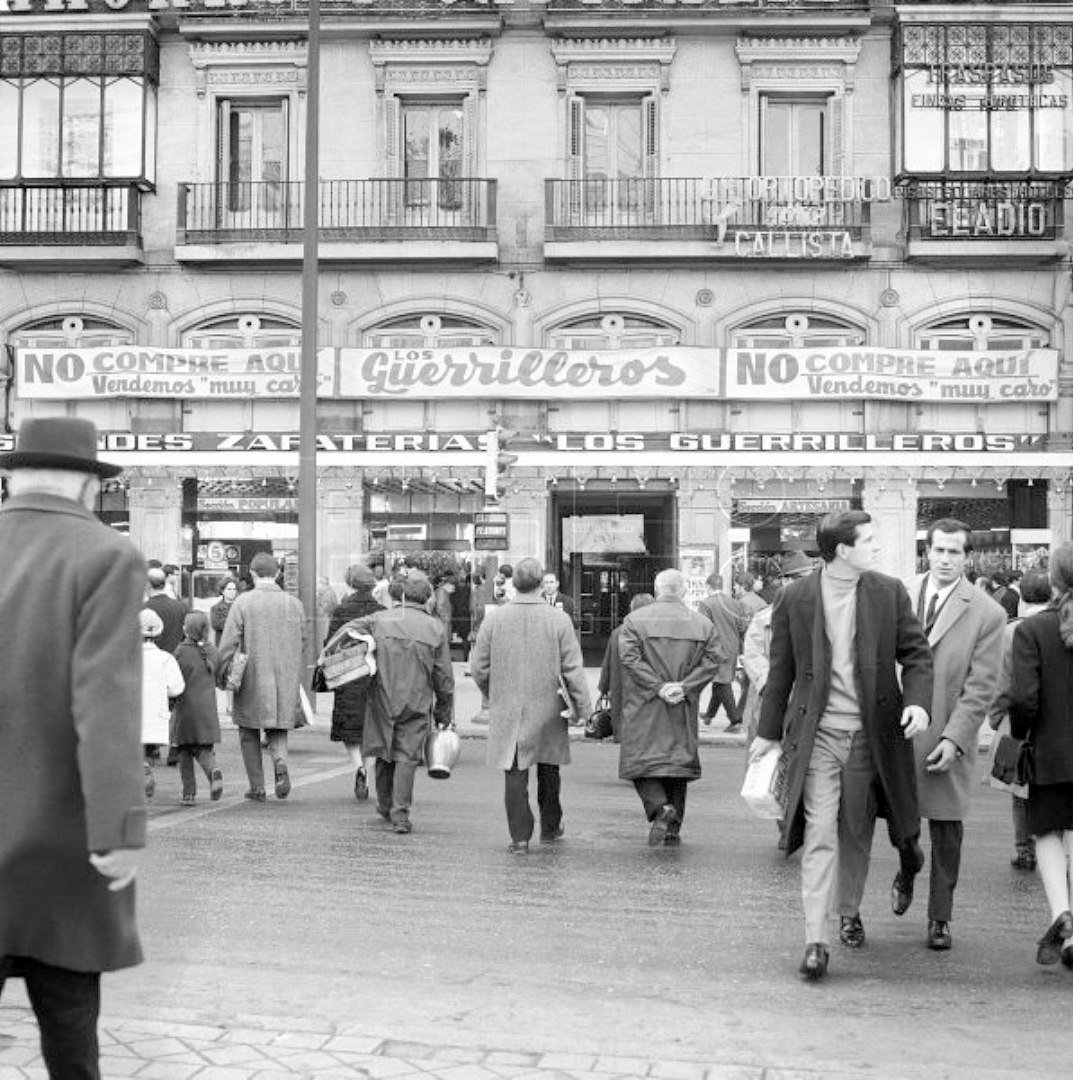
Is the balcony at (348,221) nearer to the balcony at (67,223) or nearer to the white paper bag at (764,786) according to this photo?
the balcony at (67,223)

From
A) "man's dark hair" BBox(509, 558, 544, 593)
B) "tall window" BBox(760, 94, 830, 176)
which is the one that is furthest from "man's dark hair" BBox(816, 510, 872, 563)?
"tall window" BBox(760, 94, 830, 176)

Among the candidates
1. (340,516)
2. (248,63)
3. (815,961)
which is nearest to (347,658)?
(815,961)

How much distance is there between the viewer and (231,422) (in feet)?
82.5

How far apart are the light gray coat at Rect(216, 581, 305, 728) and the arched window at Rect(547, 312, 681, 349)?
544 inches

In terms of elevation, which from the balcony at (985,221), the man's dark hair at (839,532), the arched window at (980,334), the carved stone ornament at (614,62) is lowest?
the man's dark hair at (839,532)

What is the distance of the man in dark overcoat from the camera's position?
6297 millimetres

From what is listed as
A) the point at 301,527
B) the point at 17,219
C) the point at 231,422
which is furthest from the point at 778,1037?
the point at 17,219

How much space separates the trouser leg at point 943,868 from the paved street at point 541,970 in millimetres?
194

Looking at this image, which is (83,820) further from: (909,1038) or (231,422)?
(231,422)

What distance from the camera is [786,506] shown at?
80.2 feet

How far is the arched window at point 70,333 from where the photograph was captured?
83.0 feet

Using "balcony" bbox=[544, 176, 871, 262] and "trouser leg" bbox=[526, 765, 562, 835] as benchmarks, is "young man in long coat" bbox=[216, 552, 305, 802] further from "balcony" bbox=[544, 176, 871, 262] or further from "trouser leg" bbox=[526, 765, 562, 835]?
"balcony" bbox=[544, 176, 871, 262]

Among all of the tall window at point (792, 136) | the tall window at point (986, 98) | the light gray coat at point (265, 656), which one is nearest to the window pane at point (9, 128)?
the tall window at point (792, 136)

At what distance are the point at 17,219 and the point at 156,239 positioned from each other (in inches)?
88.6
